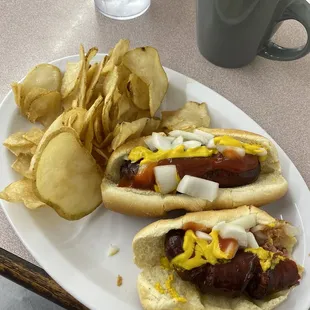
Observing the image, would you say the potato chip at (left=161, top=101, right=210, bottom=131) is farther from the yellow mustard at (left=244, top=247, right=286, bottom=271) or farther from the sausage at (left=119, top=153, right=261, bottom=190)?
the yellow mustard at (left=244, top=247, right=286, bottom=271)

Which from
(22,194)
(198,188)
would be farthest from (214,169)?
(22,194)

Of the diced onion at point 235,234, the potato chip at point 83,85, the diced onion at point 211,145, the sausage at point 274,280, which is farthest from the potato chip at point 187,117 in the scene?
the sausage at point 274,280

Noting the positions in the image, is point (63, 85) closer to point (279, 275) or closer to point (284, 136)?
point (284, 136)

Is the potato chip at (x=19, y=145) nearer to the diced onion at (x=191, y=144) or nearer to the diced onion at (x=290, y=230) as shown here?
the diced onion at (x=191, y=144)

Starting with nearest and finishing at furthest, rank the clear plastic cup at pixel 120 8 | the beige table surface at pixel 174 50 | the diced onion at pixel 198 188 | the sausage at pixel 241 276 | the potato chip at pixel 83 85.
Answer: the sausage at pixel 241 276 < the diced onion at pixel 198 188 < the potato chip at pixel 83 85 < the beige table surface at pixel 174 50 < the clear plastic cup at pixel 120 8

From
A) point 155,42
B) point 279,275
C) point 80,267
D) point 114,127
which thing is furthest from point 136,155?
point 155,42

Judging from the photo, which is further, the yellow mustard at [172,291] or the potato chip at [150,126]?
the potato chip at [150,126]
